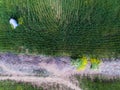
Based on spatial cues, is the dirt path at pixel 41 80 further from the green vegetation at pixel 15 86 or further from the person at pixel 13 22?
the person at pixel 13 22

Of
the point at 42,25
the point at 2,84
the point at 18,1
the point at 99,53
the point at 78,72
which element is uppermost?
the point at 18,1

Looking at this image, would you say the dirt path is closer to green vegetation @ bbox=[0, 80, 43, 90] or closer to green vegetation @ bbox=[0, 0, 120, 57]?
green vegetation @ bbox=[0, 80, 43, 90]

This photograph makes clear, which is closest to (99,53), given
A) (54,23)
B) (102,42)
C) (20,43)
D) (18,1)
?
(102,42)

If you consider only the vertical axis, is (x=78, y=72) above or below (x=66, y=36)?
below

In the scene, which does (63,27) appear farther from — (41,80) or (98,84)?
(98,84)

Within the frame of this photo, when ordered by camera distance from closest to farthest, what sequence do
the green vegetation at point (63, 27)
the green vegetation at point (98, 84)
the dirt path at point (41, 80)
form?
the green vegetation at point (63, 27)
the green vegetation at point (98, 84)
the dirt path at point (41, 80)

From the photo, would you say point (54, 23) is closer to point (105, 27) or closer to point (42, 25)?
point (42, 25)

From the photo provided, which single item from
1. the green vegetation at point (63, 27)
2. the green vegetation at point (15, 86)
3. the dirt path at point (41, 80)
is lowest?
the green vegetation at point (15, 86)

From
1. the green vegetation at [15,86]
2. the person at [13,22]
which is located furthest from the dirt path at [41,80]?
the person at [13,22]
